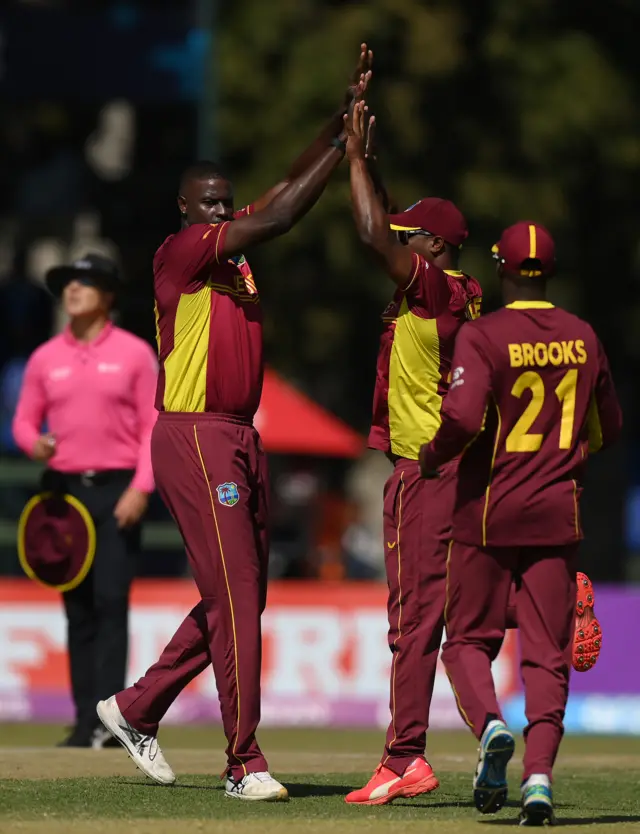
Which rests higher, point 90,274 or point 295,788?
point 90,274

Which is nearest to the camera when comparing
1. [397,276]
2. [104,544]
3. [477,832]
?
[477,832]

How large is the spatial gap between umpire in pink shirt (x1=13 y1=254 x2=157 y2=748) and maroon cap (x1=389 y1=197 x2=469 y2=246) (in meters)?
2.64

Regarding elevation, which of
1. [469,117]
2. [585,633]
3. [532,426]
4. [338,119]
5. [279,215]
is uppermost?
[469,117]

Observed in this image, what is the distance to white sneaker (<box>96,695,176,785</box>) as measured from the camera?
28.6 feet

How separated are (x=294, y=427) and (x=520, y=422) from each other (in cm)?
1557

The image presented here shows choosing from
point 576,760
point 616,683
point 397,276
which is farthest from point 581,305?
point 397,276

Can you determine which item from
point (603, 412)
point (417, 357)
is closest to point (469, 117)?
point (417, 357)

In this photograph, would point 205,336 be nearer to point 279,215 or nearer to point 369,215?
point 279,215

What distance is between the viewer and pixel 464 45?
80.8 ft

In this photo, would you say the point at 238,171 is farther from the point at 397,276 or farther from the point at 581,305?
the point at 397,276

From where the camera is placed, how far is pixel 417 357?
28.2 ft

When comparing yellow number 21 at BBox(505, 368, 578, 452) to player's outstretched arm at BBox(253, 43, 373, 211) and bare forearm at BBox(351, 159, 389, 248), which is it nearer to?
bare forearm at BBox(351, 159, 389, 248)

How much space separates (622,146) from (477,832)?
17.7 meters

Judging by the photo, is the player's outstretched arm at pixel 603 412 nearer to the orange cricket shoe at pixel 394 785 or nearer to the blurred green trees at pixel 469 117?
the orange cricket shoe at pixel 394 785
